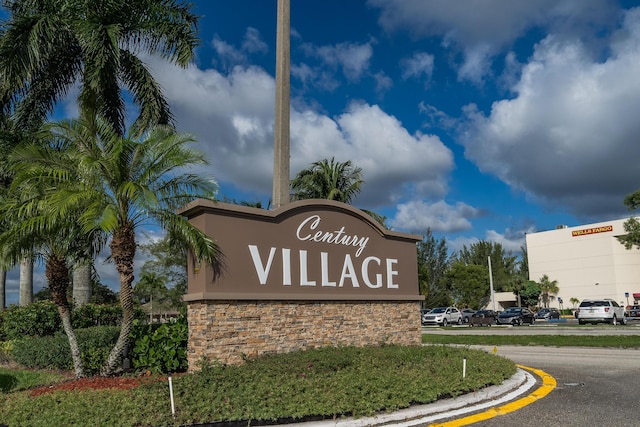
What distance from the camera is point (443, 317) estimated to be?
43250 millimetres

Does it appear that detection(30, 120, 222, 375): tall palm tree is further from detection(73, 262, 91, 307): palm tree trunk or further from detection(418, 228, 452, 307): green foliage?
detection(418, 228, 452, 307): green foliage

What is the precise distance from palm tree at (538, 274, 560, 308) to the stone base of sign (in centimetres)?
6389

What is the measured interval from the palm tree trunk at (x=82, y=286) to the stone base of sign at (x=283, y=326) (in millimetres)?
9515

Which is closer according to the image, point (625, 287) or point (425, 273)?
point (425, 273)

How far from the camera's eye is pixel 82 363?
11000 millimetres

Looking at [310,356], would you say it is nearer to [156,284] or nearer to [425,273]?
[156,284]

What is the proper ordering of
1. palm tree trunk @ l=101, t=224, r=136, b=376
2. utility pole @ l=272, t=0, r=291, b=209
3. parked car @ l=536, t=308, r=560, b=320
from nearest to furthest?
palm tree trunk @ l=101, t=224, r=136, b=376
utility pole @ l=272, t=0, r=291, b=209
parked car @ l=536, t=308, r=560, b=320

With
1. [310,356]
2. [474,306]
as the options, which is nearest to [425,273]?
[474,306]

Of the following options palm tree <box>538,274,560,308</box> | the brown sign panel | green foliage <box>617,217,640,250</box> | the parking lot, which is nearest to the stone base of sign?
the brown sign panel

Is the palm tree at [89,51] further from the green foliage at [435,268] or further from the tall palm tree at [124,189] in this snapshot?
the green foliage at [435,268]

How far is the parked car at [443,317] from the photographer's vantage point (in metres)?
43.1

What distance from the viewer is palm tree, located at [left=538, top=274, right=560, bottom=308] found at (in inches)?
2830

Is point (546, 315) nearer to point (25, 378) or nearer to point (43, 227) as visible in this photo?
point (25, 378)

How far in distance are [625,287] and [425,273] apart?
26067 millimetres
